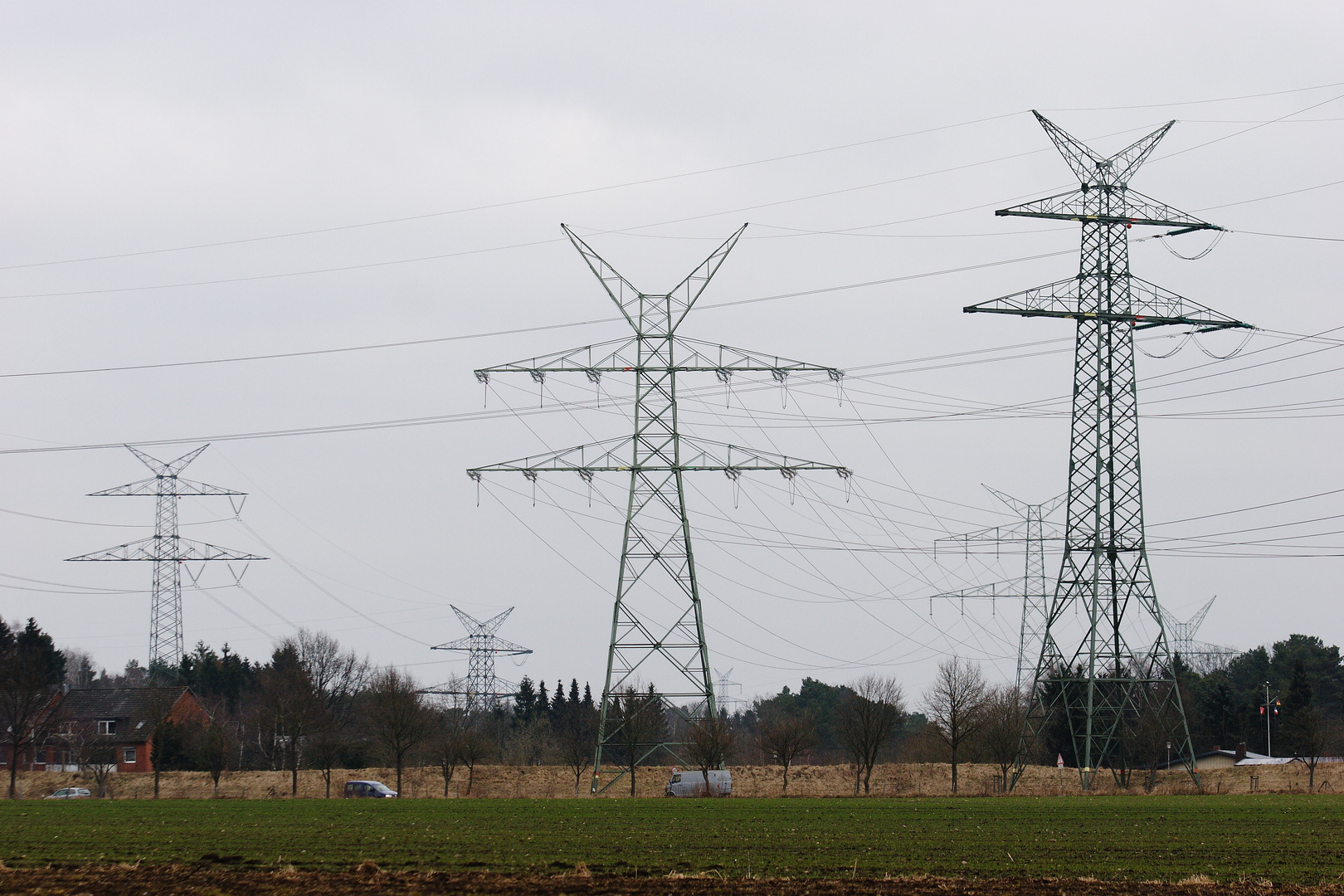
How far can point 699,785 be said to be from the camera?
2408 inches

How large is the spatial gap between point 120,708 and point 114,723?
166 centimetres

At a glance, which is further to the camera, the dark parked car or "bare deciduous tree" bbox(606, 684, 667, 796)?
the dark parked car

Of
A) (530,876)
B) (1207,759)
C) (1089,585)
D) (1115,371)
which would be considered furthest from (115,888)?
(1207,759)

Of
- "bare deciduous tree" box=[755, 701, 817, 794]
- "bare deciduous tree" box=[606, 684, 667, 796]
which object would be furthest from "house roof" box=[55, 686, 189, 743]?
"bare deciduous tree" box=[755, 701, 817, 794]

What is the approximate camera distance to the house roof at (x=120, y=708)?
92500 millimetres

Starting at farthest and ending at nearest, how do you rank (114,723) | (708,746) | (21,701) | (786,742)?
(114,723) → (21,701) → (786,742) → (708,746)

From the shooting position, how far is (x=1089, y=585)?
2000 inches

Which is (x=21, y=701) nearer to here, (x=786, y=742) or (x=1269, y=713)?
(x=786, y=742)

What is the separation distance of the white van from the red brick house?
40.7m

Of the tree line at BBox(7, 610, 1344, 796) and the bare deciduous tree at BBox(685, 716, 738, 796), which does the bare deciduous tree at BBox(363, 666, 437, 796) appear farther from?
the bare deciduous tree at BBox(685, 716, 738, 796)

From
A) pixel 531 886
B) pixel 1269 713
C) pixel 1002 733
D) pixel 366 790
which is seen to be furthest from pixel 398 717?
pixel 1269 713

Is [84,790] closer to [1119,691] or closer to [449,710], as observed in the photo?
[449,710]

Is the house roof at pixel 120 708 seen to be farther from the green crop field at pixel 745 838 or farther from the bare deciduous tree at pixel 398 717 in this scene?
the green crop field at pixel 745 838

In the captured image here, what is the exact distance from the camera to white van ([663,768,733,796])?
2375 inches
